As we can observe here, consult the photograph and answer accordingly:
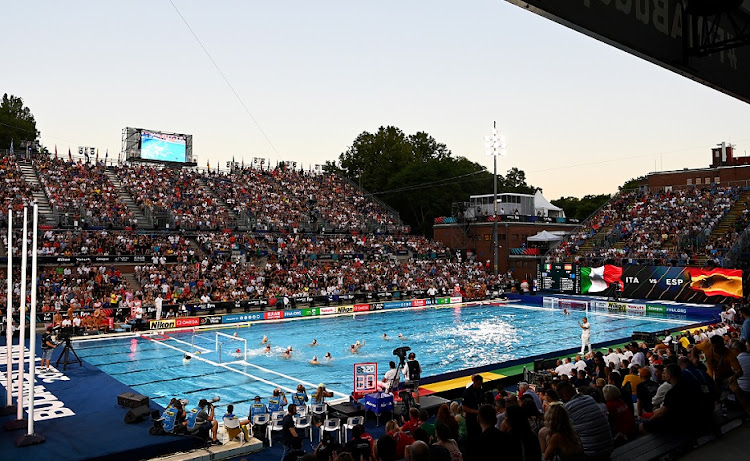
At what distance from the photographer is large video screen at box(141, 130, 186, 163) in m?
52.5

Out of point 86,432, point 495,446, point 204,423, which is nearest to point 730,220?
point 204,423

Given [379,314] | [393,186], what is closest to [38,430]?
[379,314]

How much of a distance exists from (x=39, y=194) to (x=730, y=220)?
158 feet

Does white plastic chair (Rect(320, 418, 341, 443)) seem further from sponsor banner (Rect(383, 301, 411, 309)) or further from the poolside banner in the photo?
the poolside banner

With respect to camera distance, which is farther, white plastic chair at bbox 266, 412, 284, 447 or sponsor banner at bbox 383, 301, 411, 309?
sponsor banner at bbox 383, 301, 411, 309

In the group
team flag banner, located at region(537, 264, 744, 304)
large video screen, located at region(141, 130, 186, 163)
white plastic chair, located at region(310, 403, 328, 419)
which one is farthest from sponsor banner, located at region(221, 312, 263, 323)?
team flag banner, located at region(537, 264, 744, 304)

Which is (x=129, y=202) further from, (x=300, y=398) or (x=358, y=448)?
(x=358, y=448)

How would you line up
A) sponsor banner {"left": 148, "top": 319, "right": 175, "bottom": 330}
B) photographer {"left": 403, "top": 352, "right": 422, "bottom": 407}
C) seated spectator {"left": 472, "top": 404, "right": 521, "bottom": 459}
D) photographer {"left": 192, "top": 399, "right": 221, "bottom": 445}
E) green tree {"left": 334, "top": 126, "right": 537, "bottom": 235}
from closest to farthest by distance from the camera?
seated spectator {"left": 472, "top": 404, "right": 521, "bottom": 459}
photographer {"left": 192, "top": 399, "right": 221, "bottom": 445}
photographer {"left": 403, "top": 352, "right": 422, "bottom": 407}
sponsor banner {"left": 148, "top": 319, "right": 175, "bottom": 330}
green tree {"left": 334, "top": 126, "right": 537, "bottom": 235}

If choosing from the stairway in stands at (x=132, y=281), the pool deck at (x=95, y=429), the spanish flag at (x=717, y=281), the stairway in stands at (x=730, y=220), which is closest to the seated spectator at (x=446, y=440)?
the pool deck at (x=95, y=429)

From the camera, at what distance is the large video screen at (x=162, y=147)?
5247 cm

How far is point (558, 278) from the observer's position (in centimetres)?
4794

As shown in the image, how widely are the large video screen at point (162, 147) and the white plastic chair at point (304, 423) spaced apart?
45057 mm

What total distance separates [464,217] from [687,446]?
5395 centimetres

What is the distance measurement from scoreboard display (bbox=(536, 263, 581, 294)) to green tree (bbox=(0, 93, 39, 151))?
59.9m
